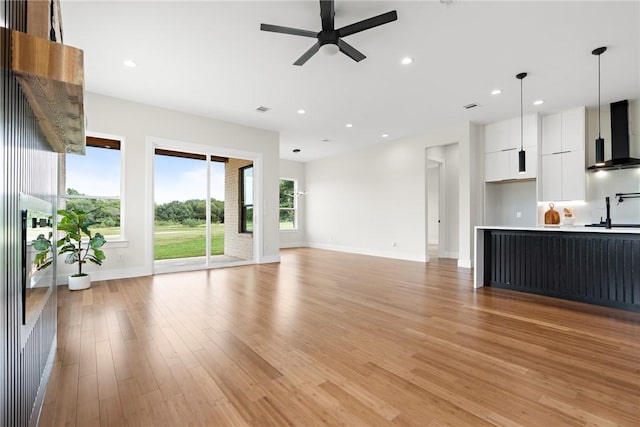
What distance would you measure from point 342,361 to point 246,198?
17.2ft

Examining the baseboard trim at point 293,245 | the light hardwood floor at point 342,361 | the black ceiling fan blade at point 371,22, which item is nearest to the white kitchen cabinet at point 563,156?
the light hardwood floor at point 342,361

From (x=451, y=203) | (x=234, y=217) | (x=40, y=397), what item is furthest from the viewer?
(x=451, y=203)

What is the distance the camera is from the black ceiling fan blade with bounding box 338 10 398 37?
259cm

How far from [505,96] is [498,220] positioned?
9.78 ft

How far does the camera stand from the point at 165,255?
575 centimetres

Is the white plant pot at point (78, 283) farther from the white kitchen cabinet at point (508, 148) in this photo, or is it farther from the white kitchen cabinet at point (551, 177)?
the white kitchen cabinet at point (551, 177)

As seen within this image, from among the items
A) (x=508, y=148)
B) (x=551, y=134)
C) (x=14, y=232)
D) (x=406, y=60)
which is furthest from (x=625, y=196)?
(x=14, y=232)

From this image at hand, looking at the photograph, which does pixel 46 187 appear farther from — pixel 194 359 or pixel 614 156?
pixel 614 156

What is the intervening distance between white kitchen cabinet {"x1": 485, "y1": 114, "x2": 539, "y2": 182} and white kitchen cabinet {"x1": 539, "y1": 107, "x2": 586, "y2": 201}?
21cm

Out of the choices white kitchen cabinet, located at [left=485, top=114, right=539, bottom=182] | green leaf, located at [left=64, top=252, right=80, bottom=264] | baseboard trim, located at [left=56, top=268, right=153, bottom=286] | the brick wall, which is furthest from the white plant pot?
white kitchen cabinet, located at [left=485, top=114, right=539, bottom=182]

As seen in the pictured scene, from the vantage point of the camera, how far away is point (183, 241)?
5.93m

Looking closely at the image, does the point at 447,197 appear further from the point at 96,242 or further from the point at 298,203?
the point at 96,242

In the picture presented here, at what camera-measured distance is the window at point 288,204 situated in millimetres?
10359

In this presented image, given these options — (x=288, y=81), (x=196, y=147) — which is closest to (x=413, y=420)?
A: (x=288, y=81)
